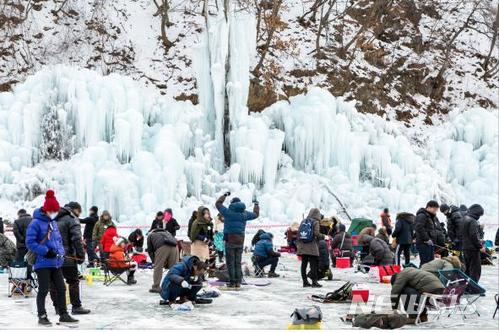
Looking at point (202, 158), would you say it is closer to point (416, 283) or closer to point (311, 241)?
point (311, 241)

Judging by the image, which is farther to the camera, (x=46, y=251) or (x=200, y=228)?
(x=200, y=228)

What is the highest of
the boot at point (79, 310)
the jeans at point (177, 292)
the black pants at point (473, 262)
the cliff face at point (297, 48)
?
the cliff face at point (297, 48)

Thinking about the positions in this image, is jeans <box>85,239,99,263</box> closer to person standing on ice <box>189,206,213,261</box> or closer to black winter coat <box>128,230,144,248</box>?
person standing on ice <box>189,206,213,261</box>

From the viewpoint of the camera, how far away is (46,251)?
7.94m

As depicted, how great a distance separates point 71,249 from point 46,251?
3.04 feet

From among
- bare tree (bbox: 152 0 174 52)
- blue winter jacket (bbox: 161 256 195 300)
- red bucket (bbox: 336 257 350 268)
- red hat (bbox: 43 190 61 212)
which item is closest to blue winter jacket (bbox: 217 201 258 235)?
blue winter jacket (bbox: 161 256 195 300)

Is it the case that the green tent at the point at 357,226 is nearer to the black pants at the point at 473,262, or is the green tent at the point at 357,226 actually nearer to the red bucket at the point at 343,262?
the red bucket at the point at 343,262

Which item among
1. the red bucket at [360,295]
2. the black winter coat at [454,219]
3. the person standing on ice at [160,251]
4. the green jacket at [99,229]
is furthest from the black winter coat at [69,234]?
the black winter coat at [454,219]

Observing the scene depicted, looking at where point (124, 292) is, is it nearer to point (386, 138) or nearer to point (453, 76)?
point (386, 138)

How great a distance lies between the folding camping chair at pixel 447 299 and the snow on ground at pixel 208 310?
0.17m

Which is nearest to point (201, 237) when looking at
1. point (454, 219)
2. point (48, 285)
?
point (454, 219)

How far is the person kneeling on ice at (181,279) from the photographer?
981 centimetres

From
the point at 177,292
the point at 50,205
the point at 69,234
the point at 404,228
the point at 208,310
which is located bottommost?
the point at 208,310

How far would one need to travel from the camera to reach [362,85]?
32500 millimetres
